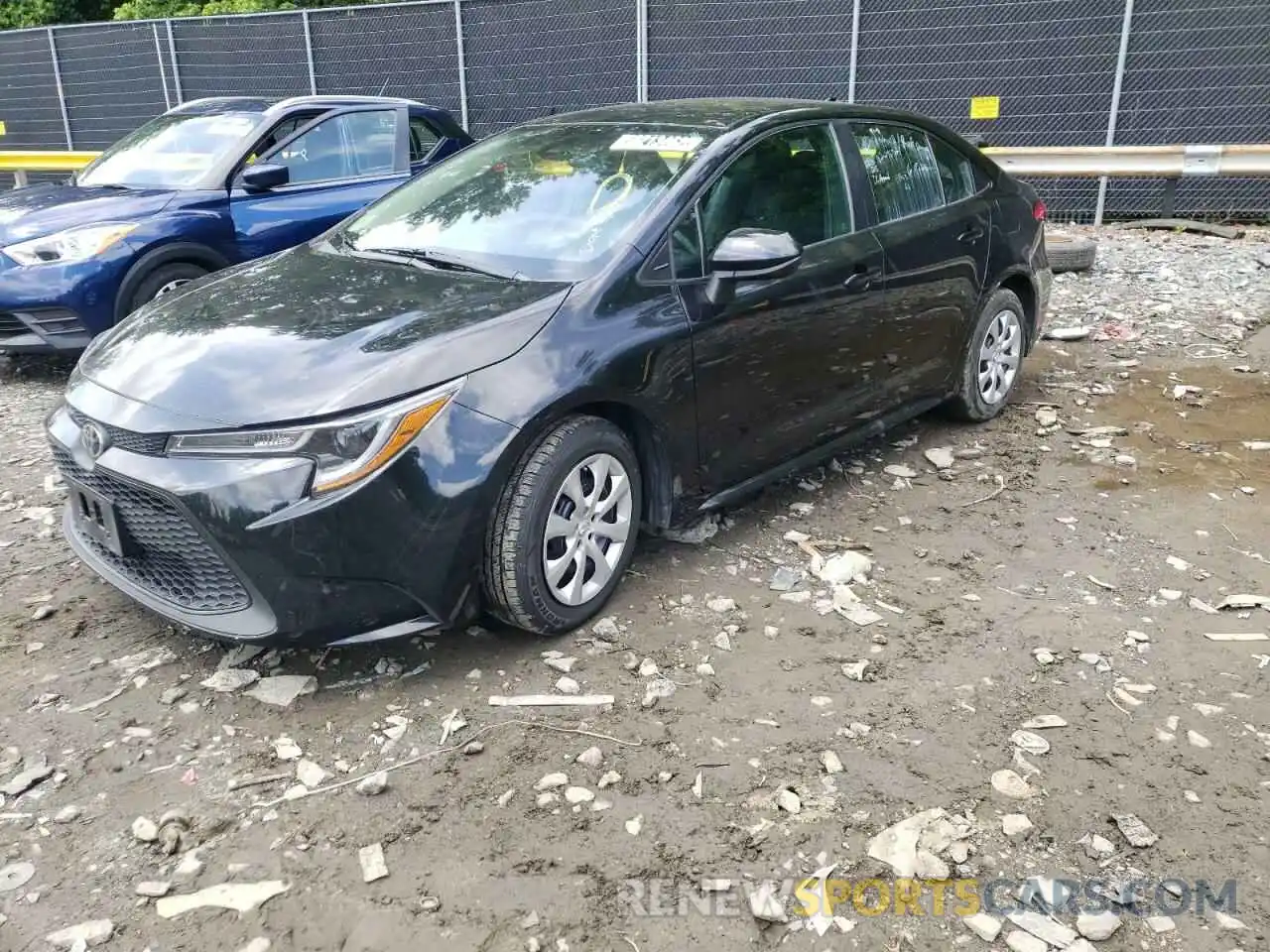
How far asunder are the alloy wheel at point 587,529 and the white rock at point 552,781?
68cm

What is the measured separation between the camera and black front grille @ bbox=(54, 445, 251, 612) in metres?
2.94

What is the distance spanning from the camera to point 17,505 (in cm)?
→ 452

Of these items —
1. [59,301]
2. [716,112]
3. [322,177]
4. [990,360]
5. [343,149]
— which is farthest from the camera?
[343,149]

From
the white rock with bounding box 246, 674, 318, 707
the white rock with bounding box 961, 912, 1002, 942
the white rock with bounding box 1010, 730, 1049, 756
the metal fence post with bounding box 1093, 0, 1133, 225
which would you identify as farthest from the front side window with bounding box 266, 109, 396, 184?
the metal fence post with bounding box 1093, 0, 1133, 225

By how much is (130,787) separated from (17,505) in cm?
233

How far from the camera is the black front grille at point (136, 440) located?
115 inches

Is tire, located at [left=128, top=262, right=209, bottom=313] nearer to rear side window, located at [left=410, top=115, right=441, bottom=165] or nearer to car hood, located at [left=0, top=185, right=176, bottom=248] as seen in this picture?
car hood, located at [left=0, top=185, right=176, bottom=248]

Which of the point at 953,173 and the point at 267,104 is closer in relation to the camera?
the point at 953,173

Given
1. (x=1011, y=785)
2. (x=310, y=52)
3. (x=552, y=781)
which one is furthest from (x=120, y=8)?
(x=1011, y=785)

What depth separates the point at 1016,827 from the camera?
2.60 m

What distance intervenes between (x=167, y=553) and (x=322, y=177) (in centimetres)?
464

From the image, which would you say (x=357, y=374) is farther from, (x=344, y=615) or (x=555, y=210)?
(x=555, y=210)

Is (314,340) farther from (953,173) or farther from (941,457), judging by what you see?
(953,173)

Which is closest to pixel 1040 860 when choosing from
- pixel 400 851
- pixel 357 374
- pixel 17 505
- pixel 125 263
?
pixel 400 851
